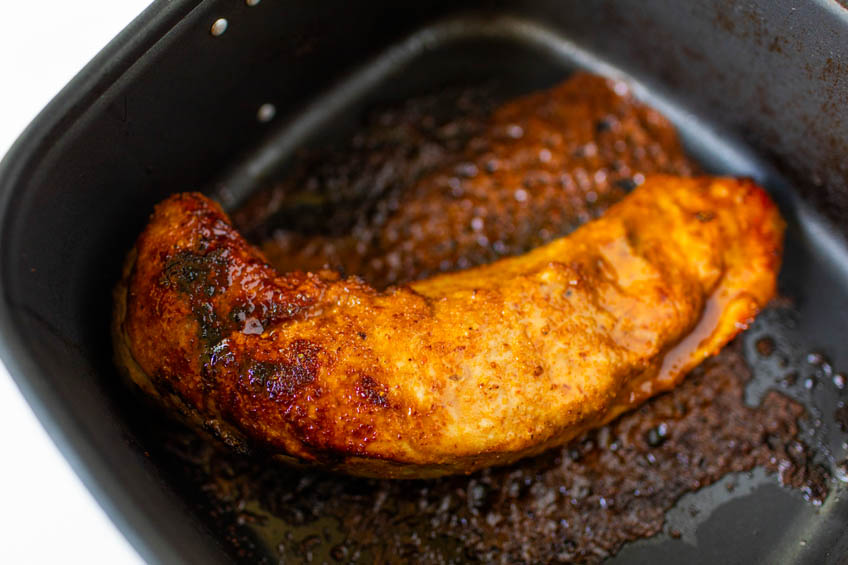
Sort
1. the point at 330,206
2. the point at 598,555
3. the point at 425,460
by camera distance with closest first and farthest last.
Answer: the point at 425,460 < the point at 598,555 < the point at 330,206

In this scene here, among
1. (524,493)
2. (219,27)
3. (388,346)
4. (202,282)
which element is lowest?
(524,493)

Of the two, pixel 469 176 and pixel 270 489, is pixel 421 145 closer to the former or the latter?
pixel 469 176

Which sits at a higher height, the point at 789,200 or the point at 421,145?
the point at 421,145

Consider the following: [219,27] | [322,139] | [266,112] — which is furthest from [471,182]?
[219,27]

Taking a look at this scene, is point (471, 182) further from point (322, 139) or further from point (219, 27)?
point (219, 27)

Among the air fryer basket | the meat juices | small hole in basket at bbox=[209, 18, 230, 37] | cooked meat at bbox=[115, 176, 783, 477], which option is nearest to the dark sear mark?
cooked meat at bbox=[115, 176, 783, 477]

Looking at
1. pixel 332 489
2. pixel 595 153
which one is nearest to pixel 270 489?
pixel 332 489

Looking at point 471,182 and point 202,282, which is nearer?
point 202,282
